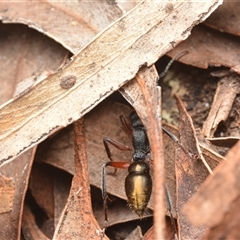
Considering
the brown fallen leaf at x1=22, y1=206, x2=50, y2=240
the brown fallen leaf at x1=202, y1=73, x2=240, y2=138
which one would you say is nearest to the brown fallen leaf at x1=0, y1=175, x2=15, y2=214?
the brown fallen leaf at x1=22, y1=206, x2=50, y2=240

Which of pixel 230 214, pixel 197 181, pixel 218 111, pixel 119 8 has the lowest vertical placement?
pixel 230 214

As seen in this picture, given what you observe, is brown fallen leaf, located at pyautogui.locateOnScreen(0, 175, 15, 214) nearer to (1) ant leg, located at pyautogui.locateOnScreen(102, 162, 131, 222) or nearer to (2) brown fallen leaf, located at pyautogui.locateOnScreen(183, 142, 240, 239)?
(1) ant leg, located at pyautogui.locateOnScreen(102, 162, 131, 222)

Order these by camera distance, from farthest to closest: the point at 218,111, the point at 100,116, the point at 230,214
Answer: the point at 100,116 → the point at 218,111 → the point at 230,214

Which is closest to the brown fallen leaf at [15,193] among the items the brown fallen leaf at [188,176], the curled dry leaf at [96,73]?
the curled dry leaf at [96,73]

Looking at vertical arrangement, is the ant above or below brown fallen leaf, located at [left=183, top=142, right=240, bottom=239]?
above

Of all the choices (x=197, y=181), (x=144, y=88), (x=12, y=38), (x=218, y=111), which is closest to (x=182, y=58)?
(x=218, y=111)

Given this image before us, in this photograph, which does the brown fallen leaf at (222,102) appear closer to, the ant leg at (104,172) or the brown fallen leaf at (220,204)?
the ant leg at (104,172)

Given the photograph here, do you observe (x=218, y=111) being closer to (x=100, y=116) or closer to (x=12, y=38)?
(x=100, y=116)
